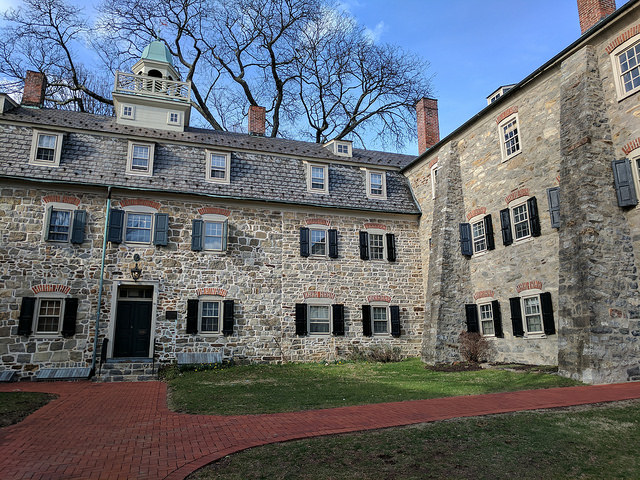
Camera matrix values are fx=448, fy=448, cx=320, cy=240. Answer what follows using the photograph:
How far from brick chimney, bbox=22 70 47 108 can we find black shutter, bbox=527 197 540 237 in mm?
18270

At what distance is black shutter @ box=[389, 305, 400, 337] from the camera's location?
53.4ft

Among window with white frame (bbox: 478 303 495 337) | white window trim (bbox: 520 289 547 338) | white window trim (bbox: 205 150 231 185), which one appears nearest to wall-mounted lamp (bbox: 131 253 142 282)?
white window trim (bbox: 205 150 231 185)

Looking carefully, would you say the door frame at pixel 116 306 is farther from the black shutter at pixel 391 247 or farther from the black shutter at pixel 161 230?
the black shutter at pixel 391 247

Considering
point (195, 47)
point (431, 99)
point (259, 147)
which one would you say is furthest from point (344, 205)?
point (195, 47)

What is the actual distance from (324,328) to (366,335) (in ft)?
5.10

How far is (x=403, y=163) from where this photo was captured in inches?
790

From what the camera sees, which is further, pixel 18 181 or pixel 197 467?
pixel 18 181

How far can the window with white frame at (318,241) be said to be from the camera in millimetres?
16266

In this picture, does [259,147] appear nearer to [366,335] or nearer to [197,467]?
[366,335]

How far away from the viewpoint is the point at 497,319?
13.4 metres

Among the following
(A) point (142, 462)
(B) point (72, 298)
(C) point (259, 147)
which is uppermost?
(C) point (259, 147)

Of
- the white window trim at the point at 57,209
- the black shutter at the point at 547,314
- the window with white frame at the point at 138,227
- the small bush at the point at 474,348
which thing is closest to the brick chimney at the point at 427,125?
the small bush at the point at 474,348

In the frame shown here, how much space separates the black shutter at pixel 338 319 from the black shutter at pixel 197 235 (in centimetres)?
508

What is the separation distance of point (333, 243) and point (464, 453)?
38.4ft
